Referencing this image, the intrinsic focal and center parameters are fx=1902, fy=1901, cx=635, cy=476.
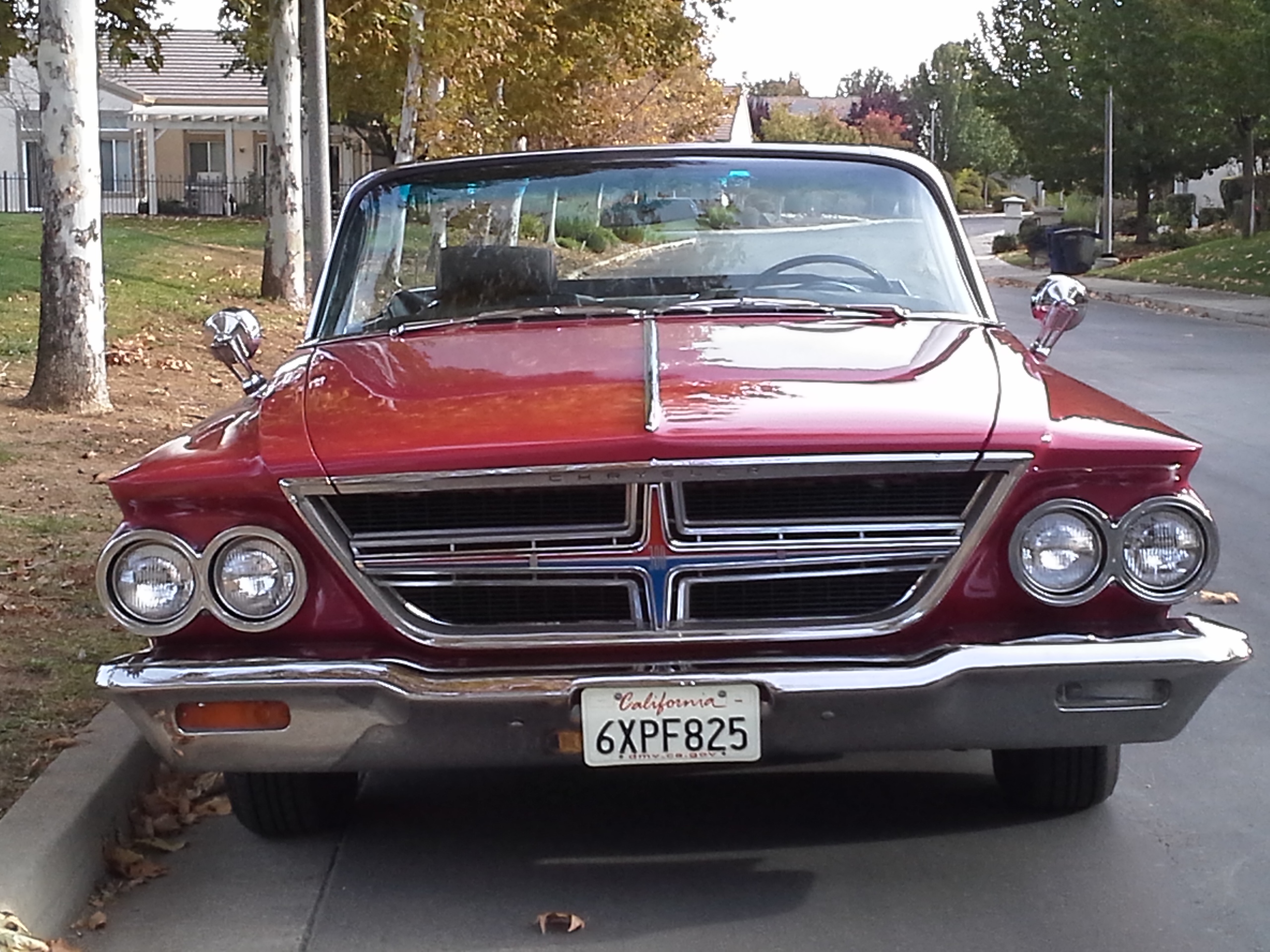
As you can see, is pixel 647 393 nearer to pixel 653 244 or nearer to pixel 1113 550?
pixel 1113 550

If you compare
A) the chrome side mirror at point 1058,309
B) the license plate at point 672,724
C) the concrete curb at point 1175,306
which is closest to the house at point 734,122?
the concrete curb at point 1175,306

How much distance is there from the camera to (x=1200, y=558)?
384 centimetres

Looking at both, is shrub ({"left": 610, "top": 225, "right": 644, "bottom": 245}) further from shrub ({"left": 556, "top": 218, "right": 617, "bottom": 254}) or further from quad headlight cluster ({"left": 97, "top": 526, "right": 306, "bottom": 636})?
quad headlight cluster ({"left": 97, "top": 526, "right": 306, "bottom": 636})

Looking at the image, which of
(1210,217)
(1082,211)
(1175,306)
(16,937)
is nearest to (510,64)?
(1175,306)

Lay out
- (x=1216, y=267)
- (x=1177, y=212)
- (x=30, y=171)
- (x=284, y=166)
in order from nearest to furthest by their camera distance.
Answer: (x=284, y=166), (x=1216, y=267), (x=30, y=171), (x=1177, y=212)

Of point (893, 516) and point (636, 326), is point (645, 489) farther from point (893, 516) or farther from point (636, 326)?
point (636, 326)

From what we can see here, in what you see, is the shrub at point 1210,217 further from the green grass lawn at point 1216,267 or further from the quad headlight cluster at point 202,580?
the quad headlight cluster at point 202,580

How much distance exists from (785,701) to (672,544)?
385 millimetres

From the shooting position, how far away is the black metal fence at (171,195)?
4738cm

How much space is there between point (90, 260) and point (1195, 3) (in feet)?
110

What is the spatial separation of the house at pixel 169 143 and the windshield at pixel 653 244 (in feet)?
141

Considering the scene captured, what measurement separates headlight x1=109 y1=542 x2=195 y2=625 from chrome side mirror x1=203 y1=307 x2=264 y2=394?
47.8 inches

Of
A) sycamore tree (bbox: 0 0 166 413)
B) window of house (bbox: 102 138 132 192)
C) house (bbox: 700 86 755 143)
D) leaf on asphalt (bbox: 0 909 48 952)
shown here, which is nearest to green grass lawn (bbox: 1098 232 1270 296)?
house (bbox: 700 86 755 143)

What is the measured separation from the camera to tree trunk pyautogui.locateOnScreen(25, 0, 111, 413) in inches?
446
